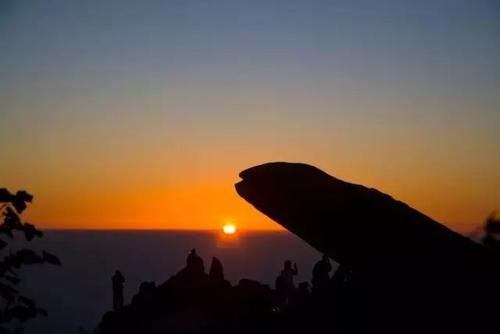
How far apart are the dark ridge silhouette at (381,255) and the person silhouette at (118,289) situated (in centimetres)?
532

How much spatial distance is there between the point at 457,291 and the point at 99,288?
150288 millimetres

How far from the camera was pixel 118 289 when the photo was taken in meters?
17.1

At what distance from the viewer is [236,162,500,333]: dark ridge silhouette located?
961 cm

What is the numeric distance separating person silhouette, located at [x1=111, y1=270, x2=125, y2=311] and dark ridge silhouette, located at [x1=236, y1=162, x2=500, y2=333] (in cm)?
532

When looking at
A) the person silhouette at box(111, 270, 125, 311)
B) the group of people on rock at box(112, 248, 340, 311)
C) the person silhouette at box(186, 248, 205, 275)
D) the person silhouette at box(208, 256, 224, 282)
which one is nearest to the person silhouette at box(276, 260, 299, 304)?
the group of people on rock at box(112, 248, 340, 311)

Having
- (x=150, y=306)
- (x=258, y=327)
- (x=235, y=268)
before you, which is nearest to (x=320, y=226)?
(x=258, y=327)

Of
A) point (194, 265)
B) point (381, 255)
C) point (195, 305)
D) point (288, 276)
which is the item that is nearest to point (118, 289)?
point (195, 305)

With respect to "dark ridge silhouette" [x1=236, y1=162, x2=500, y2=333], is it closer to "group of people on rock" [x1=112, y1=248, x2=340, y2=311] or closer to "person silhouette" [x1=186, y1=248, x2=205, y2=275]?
"group of people on rock" [x1=112, y1=248, x2=340, y2=311]

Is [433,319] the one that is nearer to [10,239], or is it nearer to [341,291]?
[341,291]

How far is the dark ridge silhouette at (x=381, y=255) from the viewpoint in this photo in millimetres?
9609

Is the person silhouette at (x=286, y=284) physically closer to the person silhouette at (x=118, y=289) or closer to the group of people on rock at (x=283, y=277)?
the group of people on rock at (x=283, y=277)

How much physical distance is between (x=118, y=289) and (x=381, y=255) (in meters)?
8.76

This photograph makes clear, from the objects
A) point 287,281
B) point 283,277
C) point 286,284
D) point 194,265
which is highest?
point 194,265

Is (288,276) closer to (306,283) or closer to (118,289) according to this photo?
(306,283)
